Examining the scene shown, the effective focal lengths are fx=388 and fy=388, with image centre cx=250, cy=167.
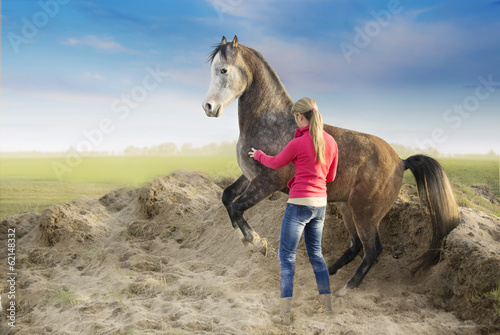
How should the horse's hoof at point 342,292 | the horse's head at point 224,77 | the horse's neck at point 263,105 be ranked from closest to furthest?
the horse's head at point 224,77, the horse's hoof at point 342,292, the horse's neck at point 263,105

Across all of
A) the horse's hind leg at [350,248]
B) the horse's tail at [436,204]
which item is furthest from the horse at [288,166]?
the horse's hind leg at [350,248]

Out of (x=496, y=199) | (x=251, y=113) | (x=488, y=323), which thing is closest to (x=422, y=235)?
(x=488, y=323)

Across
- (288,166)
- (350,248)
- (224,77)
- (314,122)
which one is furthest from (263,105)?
(350,248)

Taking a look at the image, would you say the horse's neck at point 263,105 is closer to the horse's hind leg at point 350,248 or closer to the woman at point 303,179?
the woman at point 303,179

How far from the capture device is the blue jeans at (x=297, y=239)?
3553 mm

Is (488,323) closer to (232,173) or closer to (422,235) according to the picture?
(422,235)

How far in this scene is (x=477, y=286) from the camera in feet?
13.5

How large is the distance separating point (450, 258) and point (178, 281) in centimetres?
333

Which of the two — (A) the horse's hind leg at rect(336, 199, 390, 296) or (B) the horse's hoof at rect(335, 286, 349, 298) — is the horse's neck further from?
(B) the horse's hoof at rect(335, 286, 349, 298)

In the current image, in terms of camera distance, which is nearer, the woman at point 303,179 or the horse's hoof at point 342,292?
the woman at point 303,179

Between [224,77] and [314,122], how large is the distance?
1358 millimetres

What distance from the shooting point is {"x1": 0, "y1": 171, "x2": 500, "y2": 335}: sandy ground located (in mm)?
3873

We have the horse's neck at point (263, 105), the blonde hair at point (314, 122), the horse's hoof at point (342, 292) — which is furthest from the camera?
the horse's neck at point (263, 105)

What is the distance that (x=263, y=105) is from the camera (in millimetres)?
4594
